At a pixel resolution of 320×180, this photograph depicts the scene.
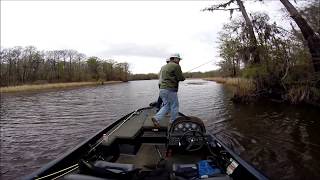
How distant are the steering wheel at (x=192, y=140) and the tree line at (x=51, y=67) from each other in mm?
65821

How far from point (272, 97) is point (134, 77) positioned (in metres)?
113

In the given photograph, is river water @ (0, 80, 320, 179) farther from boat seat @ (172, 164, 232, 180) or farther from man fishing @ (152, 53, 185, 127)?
boat seat @ (172, 164, 232, 180)

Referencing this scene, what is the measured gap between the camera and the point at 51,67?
85812 mm

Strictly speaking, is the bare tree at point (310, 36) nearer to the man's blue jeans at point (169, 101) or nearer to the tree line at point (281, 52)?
the tree line at point (281, 52)

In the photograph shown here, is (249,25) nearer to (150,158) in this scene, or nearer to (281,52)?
(281,52)

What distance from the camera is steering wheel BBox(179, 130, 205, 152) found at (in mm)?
5531

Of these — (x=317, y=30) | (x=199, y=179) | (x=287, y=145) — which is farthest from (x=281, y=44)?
(x=199, y=179)

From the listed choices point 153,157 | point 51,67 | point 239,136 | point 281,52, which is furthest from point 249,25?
point 51,67

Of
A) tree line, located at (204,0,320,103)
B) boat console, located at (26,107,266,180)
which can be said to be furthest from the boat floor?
tree line, located at (204,0,320,103)

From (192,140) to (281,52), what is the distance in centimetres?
1502

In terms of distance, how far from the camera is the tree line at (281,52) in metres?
16.2

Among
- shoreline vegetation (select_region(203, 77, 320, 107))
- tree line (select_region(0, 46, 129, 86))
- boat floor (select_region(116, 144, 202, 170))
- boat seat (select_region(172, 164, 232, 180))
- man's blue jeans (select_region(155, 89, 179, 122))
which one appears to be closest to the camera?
boat seat (select_region(172, 164, 232, 180))

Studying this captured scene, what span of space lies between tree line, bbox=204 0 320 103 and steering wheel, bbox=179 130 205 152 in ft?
39.9

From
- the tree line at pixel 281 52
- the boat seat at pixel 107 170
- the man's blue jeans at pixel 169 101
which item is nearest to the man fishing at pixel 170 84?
the man's blue jeans at pixel 169 101
